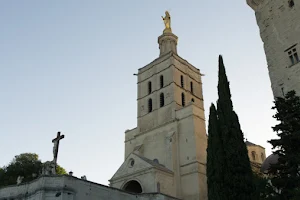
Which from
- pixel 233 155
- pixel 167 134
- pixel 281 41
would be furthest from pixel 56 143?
pixel 281 41

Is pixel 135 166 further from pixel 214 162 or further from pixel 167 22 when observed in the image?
pixel 167 22

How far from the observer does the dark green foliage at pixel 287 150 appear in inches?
546

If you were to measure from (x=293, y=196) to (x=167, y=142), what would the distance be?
1661 centimetres

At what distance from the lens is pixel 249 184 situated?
14031 mm

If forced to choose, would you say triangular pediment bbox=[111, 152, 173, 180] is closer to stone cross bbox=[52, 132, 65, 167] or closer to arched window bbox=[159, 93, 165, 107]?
arched window bbox=[159, 93, 165, 107]

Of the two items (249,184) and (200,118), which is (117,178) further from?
(249,184)

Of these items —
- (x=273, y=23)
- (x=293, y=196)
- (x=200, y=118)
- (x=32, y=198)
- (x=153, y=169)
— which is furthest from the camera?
(x=200, y=118)

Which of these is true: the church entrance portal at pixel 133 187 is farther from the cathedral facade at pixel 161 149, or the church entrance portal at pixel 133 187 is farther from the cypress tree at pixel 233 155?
the cypress tree at pixel 233 155

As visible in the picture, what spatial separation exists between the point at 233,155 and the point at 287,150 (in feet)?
7.87

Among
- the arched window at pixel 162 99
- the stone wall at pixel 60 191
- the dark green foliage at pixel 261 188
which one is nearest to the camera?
the dark green foliage at pixel 261 188

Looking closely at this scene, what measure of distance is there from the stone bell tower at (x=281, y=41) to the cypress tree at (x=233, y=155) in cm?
538

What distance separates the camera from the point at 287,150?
14.6m

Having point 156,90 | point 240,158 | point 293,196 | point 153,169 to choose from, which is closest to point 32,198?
point 153,169

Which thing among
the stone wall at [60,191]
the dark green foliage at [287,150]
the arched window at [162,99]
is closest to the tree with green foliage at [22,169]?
the stone wall at [60,191]
